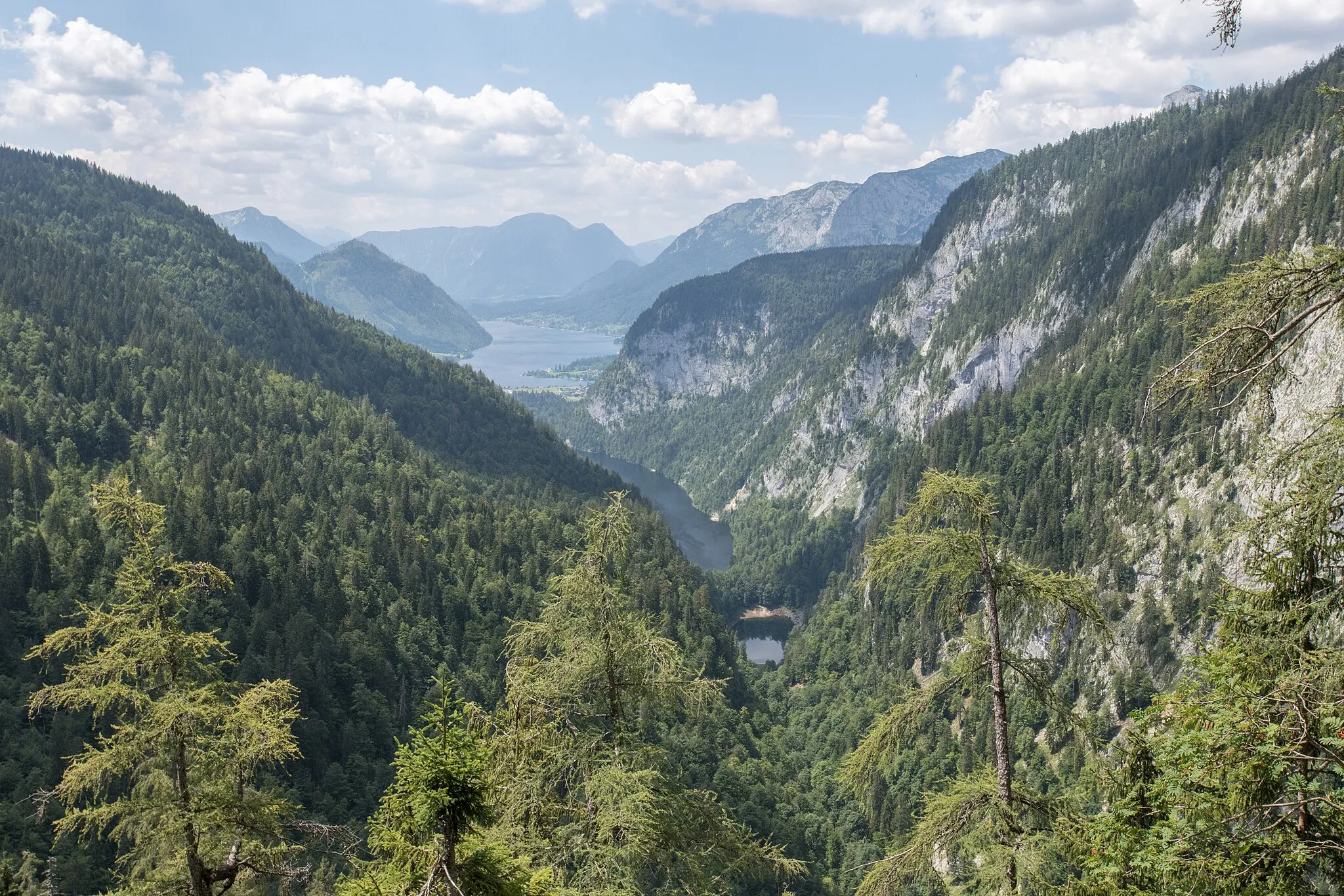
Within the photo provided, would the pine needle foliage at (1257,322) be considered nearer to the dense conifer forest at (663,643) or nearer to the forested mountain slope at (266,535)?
the dense conifer forest at (663,643)

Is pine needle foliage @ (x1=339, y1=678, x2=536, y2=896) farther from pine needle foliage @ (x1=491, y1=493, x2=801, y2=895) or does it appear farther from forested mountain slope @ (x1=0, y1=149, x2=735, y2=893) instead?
forested mountain slope @ (x1=0, y1=149, x2=735, y2=893)

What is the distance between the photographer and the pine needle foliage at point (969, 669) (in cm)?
1502

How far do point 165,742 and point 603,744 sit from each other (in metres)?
8.09

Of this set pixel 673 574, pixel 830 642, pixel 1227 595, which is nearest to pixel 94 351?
pixel 673 574

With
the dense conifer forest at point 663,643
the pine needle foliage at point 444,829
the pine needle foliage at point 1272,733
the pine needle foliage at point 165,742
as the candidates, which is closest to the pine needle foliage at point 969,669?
the dense conifer forest at point 663,643

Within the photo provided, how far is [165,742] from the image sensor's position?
15477 mm

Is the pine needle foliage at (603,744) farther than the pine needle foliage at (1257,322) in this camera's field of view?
Yes

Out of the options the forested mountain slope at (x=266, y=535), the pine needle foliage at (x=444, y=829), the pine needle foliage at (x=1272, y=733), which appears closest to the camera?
the pine needle foliage at (x=1272, y=733)

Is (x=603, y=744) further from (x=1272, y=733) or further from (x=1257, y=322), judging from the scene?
(x=1257, y=322)

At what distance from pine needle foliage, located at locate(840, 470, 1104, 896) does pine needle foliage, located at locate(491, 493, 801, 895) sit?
3.48 meters

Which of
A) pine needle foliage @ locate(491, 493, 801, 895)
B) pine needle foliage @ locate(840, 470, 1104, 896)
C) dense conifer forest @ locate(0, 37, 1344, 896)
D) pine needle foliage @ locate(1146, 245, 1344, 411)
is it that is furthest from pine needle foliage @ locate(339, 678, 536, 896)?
pine needle foliage @ locate(1146, 245, 1344, 411)

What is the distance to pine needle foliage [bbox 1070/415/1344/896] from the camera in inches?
405

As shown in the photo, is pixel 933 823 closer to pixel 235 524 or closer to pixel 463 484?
pixel 235 524

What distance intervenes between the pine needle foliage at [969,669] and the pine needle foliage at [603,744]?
3.48m
